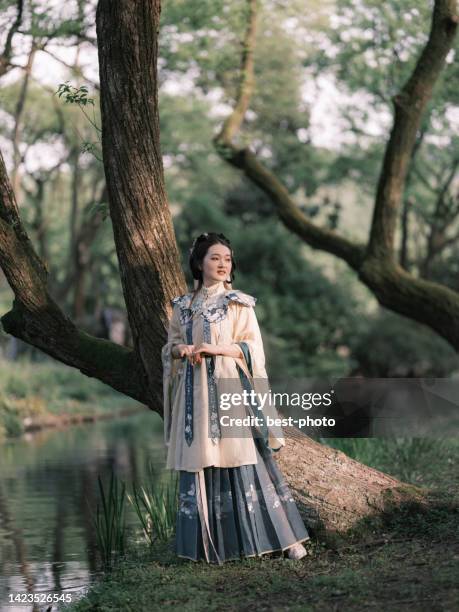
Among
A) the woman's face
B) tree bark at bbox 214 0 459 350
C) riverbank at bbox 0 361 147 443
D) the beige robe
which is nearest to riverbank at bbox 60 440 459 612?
the beige robe

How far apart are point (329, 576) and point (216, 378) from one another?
130 centimetres

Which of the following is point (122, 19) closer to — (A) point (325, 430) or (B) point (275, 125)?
(A) point (325, 430)

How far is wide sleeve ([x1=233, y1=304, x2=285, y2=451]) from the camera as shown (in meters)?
6.36

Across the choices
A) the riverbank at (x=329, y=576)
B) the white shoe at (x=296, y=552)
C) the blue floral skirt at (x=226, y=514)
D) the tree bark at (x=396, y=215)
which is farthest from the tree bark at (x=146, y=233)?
the tree bark at (x=396, y=215)

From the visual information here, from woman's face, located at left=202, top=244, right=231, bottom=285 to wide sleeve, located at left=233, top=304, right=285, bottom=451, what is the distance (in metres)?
0.22

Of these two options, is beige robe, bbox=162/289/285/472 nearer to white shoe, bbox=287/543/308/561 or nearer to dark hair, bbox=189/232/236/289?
dark hair, bbox=189/232/236/289

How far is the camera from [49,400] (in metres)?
24.2

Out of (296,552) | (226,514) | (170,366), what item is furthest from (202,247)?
(296,552)

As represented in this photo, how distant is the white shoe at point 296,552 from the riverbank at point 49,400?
1369cm

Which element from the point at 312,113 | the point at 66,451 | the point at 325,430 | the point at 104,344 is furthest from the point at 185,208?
the point at 104,344

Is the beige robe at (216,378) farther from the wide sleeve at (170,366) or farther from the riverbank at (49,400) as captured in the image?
the riverbank at (49,400)

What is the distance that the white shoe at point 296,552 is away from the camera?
21.4 ft

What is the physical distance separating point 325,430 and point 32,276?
4.05m

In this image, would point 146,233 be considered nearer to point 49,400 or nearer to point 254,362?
point 254,362
